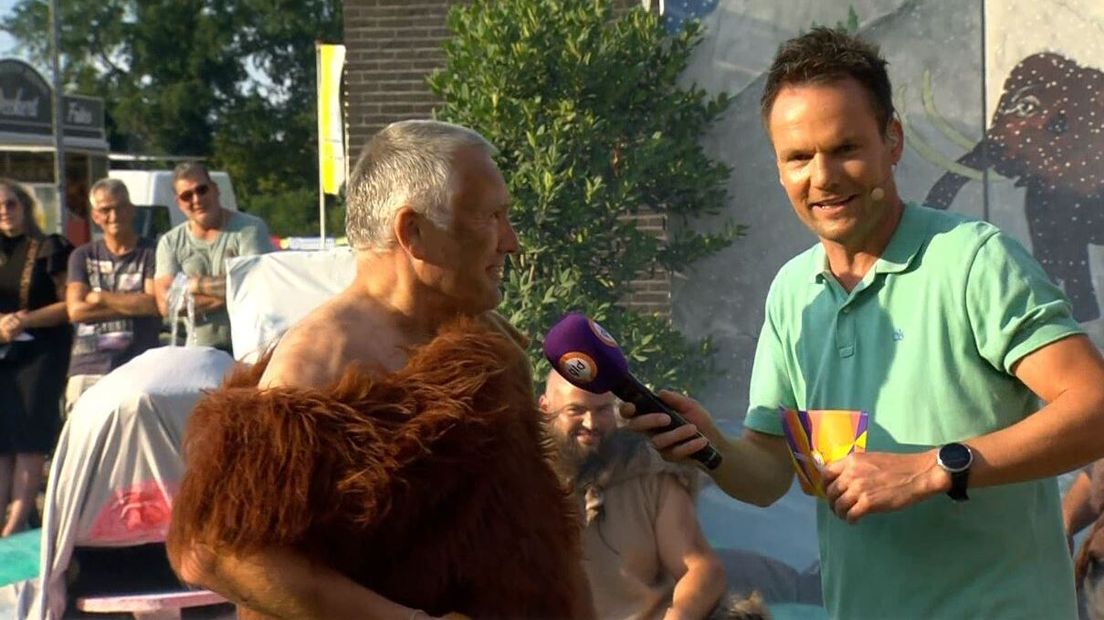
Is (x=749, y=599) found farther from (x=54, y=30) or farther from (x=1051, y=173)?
(x=54, y=30)

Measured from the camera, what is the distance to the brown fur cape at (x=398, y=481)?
221 cm

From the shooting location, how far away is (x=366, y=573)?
2.26 meters

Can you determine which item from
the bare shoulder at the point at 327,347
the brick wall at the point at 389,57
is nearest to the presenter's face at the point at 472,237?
the bare shoulder at the point at 327,347

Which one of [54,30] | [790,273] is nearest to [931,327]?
[790,273]

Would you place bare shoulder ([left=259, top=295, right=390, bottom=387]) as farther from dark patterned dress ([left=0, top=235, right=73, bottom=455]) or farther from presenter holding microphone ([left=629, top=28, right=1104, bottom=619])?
dark patterned dress ([left=0, top=235, right=73, bottom=455])

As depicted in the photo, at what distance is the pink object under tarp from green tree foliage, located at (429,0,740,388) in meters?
1.68

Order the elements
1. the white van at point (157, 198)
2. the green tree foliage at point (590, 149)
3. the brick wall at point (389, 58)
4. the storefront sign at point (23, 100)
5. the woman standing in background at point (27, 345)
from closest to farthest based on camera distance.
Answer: the green tree foliage at point (590, 149) < the woman standing in background at point (27, 345) < the brick wall at point (389, 58) < the storefront sign at point (23, 100) < the white van at point (157, 198)

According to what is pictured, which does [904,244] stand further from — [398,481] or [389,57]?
[389,57]

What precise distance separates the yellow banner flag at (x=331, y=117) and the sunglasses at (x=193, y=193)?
1.35 meters

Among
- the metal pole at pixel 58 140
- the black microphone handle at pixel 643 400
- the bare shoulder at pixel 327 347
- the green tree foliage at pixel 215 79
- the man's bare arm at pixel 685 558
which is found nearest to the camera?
the bare shoulder at pixel 327 347

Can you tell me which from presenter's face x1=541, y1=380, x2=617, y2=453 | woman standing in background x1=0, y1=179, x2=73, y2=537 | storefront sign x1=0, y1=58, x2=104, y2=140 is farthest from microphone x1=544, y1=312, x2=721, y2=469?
storefront sign x1=0, y1=58, x2=104, y2=140

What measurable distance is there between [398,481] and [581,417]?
232 centimetres

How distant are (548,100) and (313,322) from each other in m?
4.62

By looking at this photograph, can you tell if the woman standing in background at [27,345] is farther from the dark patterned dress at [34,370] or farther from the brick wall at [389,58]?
the brick wall at [389,58]
